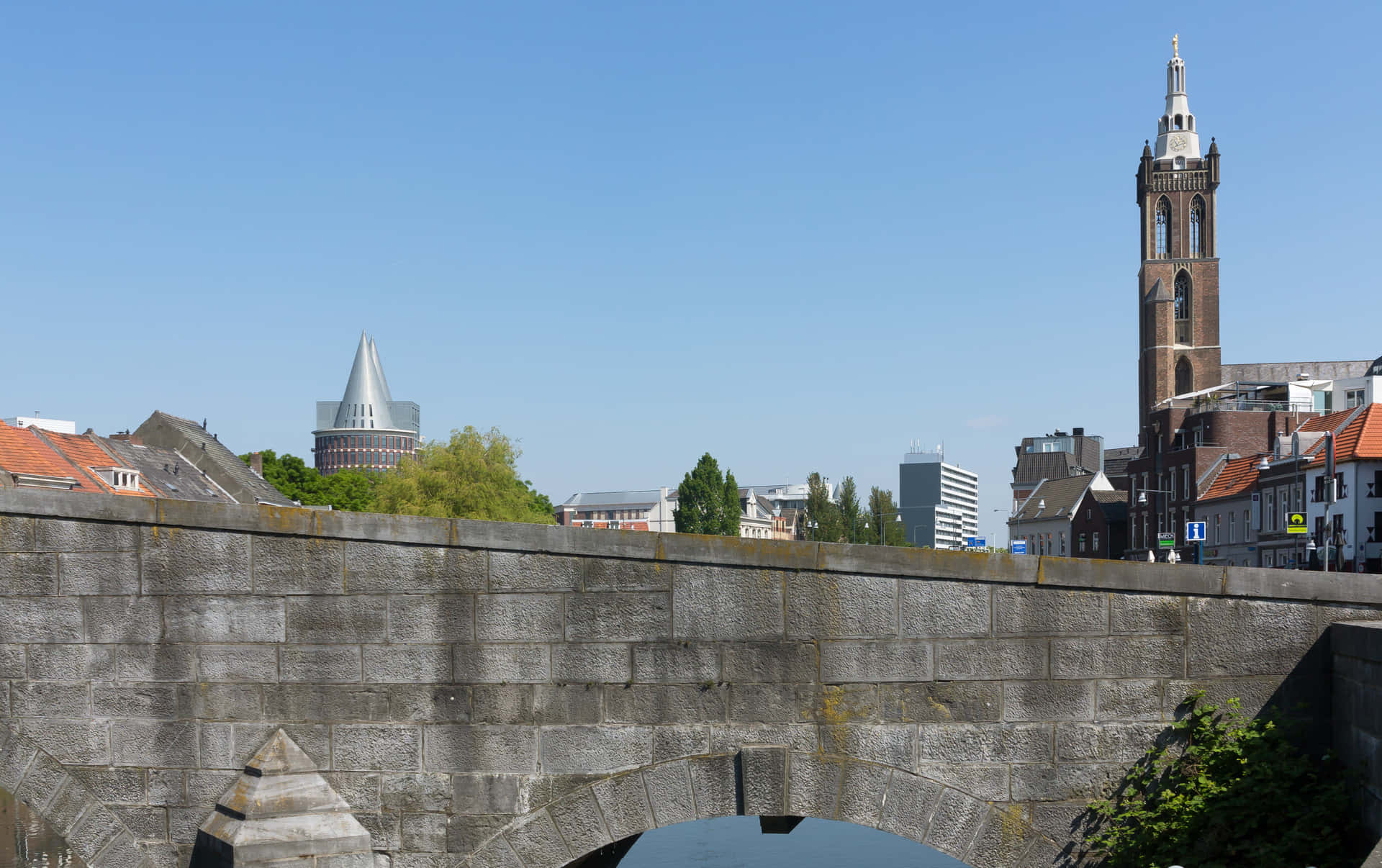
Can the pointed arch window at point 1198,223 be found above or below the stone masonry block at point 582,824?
above

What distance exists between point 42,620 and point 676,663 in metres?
4.20

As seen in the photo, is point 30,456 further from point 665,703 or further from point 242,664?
point 665,703

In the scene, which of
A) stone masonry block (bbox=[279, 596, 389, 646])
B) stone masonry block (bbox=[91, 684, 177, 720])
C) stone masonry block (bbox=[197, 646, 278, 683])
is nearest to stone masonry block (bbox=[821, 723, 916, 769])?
stone masonry block (bbox=[279, 596, 389, 646])

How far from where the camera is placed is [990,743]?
289 inches

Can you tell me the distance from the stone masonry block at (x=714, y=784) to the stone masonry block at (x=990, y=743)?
1149 mm

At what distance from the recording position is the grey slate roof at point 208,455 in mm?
63469

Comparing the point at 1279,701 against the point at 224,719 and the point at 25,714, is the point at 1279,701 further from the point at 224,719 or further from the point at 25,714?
the point at 25,714

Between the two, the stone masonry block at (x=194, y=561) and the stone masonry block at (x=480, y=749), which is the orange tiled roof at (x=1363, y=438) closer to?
the stone masonry block at (x=480, y=749)

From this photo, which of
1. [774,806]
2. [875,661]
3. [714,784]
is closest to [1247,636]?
[875,661]

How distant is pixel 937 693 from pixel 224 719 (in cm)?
450

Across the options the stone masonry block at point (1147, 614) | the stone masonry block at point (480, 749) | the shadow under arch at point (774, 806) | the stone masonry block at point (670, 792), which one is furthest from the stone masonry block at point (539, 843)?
the stone masonry block at point (1147, 614)

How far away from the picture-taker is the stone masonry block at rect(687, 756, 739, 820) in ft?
24.3

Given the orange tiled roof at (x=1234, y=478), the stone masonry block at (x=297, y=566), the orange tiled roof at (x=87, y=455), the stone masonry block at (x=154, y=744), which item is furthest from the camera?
the orange tiled roof at (x=1234, y=478)

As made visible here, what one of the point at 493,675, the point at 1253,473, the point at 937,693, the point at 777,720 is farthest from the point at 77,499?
the point at 1253,473
